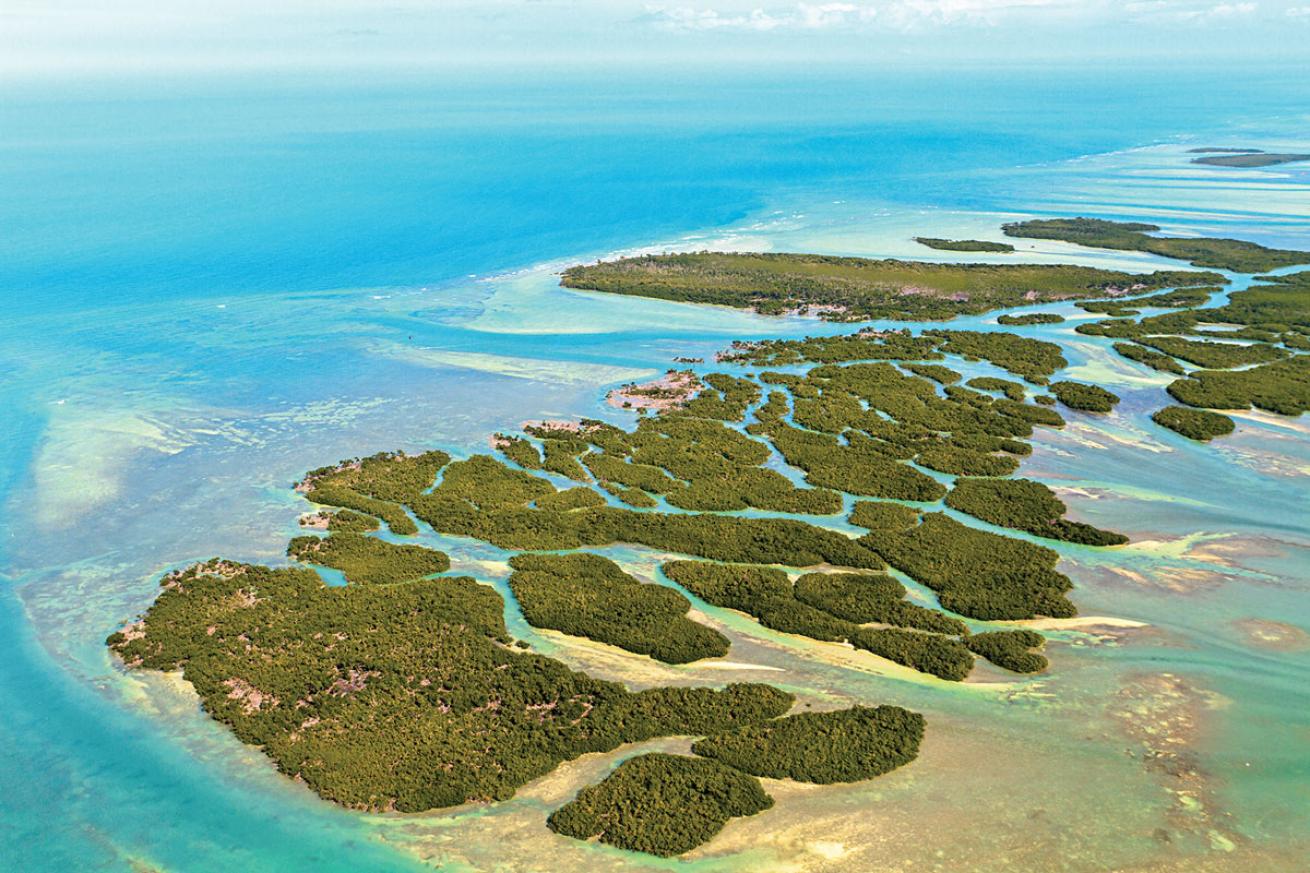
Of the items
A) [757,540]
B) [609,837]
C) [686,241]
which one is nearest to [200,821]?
[609,837]

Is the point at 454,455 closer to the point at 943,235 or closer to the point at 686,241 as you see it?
the point at 686,241

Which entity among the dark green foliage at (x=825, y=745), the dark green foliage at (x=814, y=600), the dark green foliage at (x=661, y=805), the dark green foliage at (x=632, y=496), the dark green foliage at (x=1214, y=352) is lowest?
the dark green foliage at (x=661, y=805)

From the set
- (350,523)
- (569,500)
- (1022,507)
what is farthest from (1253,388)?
(350,523)

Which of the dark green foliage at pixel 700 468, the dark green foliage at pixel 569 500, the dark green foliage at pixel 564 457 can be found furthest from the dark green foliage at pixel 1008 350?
the dark green foliage at pixel 569 500

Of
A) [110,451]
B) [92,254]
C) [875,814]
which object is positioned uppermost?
[92,254]

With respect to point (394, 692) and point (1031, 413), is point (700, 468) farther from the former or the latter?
point (394, 692)

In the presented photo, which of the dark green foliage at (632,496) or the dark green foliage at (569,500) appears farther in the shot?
the dark green foliage at (632,496)

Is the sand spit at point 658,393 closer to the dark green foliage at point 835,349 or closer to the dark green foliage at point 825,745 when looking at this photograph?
the dark green foliage at point 835,349
